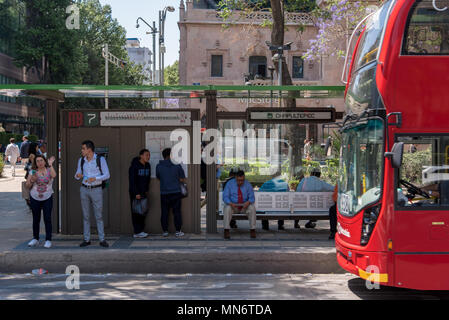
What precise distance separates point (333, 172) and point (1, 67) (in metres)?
48.4

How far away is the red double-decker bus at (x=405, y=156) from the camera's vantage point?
6.59 m

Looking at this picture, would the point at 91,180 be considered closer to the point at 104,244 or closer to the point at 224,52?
the point at 104,244

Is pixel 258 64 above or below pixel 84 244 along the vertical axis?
above

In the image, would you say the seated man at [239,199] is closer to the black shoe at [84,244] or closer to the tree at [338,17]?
the black shoe at [84,244]

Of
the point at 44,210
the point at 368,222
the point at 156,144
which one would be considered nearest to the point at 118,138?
the point at 156,144

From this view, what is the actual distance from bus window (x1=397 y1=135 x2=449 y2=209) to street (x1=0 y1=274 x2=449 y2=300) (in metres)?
1.36

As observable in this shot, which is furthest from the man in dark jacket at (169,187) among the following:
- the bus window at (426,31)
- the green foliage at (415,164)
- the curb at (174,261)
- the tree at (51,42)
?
the tree at (51,42)

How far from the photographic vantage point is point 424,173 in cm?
694

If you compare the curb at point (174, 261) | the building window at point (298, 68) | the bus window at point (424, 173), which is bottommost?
the curb at point (174, 261)

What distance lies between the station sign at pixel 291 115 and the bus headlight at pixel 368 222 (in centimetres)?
398

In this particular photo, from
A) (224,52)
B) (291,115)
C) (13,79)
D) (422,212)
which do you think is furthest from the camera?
(13,79)

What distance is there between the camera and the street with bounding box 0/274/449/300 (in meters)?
7.15

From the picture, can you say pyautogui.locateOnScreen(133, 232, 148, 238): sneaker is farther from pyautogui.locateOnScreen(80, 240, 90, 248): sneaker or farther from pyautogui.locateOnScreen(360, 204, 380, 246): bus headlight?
pyautogui.locateOnScreen(360, 204, 380, 246): bus headlight

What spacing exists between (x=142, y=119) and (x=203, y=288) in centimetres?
404
